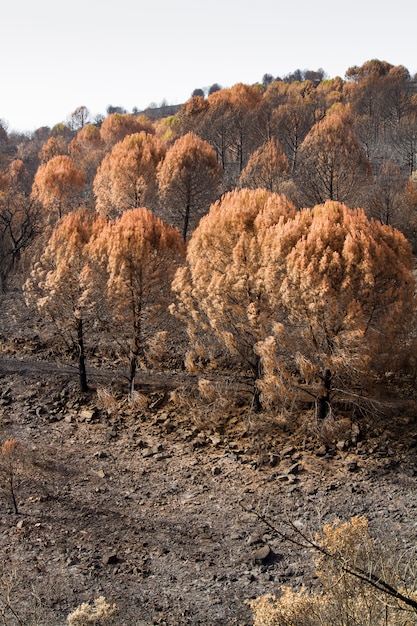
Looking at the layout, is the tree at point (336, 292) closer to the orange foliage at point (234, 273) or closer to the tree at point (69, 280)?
the orange foliage at point (234, 273)

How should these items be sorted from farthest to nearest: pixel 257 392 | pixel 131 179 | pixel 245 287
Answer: pixel 131 179 → pixel 257 392 → pixel 245 287

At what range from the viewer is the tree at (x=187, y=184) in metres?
37.0

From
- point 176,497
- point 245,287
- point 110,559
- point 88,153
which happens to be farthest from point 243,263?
point 88,153

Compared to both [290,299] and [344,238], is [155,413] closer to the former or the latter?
[290,299]

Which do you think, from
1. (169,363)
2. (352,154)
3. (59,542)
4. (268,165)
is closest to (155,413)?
(169,363)

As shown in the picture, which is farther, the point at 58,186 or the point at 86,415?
the point at 58,186

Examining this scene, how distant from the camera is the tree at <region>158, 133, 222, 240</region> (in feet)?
121

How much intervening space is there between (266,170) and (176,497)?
30929mm

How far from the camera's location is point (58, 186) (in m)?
44.6

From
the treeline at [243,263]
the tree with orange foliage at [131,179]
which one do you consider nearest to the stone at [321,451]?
the treeline at [243,263]

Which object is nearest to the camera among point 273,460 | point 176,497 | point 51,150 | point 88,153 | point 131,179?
point 176,497

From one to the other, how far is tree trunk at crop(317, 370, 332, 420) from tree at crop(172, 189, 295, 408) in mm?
2858

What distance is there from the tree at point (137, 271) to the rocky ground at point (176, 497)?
10.4 feet

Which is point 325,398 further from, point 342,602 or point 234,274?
point 342,602
